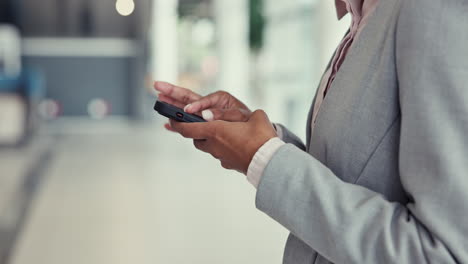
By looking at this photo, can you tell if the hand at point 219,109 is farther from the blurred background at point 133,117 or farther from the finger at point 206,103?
the blurred background at point 133,117

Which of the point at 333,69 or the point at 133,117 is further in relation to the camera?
the point at 133,117

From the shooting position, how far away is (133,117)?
424 inches

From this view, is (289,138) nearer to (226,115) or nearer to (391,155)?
(226,115)

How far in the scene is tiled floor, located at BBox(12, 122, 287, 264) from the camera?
9.82 feet

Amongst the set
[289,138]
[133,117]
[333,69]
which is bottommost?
[133,117]

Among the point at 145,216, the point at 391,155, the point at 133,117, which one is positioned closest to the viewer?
the point at 391,155

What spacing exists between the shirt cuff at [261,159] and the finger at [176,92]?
1.04ft

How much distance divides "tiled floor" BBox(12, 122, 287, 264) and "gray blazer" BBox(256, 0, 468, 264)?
228 cm

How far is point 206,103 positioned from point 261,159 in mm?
250

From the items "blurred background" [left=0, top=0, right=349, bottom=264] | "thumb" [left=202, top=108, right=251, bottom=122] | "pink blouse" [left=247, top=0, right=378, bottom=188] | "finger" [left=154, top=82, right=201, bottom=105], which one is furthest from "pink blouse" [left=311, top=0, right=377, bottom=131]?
"blurred background" [left=0, top=0, right=349, bottom=264]

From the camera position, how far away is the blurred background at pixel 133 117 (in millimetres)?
3246

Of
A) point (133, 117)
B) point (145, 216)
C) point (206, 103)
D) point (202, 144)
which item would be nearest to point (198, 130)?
point (202, 144)

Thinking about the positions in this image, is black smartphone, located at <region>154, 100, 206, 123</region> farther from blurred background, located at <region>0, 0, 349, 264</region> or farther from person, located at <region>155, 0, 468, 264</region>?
blurred background, located at <region>0, 0, 349, 264</region>

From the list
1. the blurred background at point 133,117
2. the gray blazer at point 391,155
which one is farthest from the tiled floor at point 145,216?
the gray blazer at point 391,155
